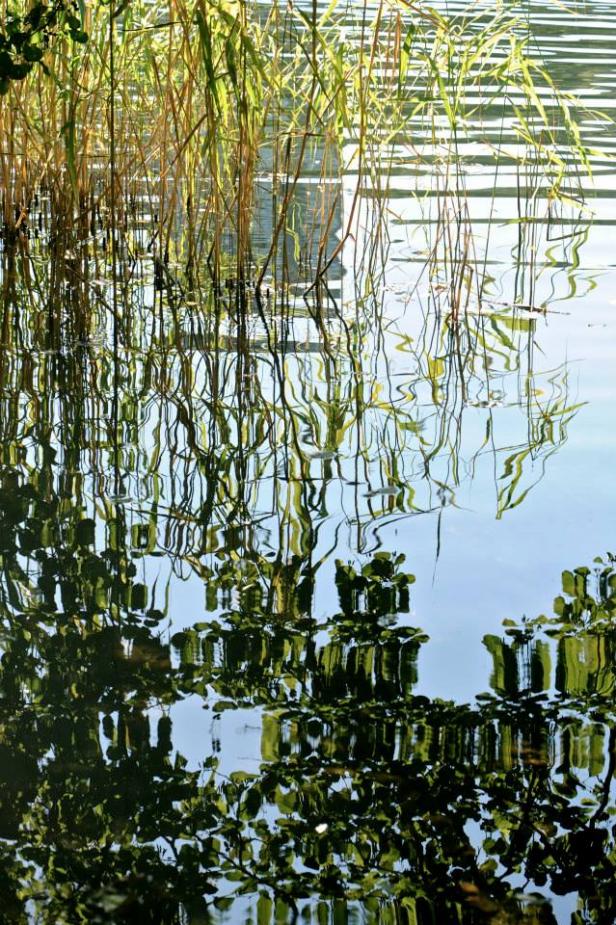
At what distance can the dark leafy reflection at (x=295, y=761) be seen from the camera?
1.52m

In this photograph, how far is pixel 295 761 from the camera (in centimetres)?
176

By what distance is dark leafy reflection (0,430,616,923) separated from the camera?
152 centimetres

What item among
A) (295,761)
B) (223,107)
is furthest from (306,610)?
(223,107)

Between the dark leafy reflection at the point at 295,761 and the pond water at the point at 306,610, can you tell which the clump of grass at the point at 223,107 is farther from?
the dark leafy reflection at the point at 295,761

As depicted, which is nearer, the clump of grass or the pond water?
the pond water

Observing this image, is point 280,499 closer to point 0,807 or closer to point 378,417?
→ point 378,417

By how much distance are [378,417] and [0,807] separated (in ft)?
5.46

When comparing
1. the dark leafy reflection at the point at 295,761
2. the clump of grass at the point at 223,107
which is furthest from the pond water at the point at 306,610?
the clump of grass at the point at 223,107

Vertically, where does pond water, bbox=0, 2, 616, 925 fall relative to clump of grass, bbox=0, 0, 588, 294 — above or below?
below

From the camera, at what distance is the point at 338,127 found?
3693 mm

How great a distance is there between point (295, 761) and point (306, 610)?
1.50ft

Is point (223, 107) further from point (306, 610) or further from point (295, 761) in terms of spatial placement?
point (295, 761)

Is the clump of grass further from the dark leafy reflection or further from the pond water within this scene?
the dark leafy reflection

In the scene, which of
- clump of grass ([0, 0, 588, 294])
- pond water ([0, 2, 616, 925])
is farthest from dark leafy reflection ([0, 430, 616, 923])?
clump of grass ([0, 0, 588, 294])
